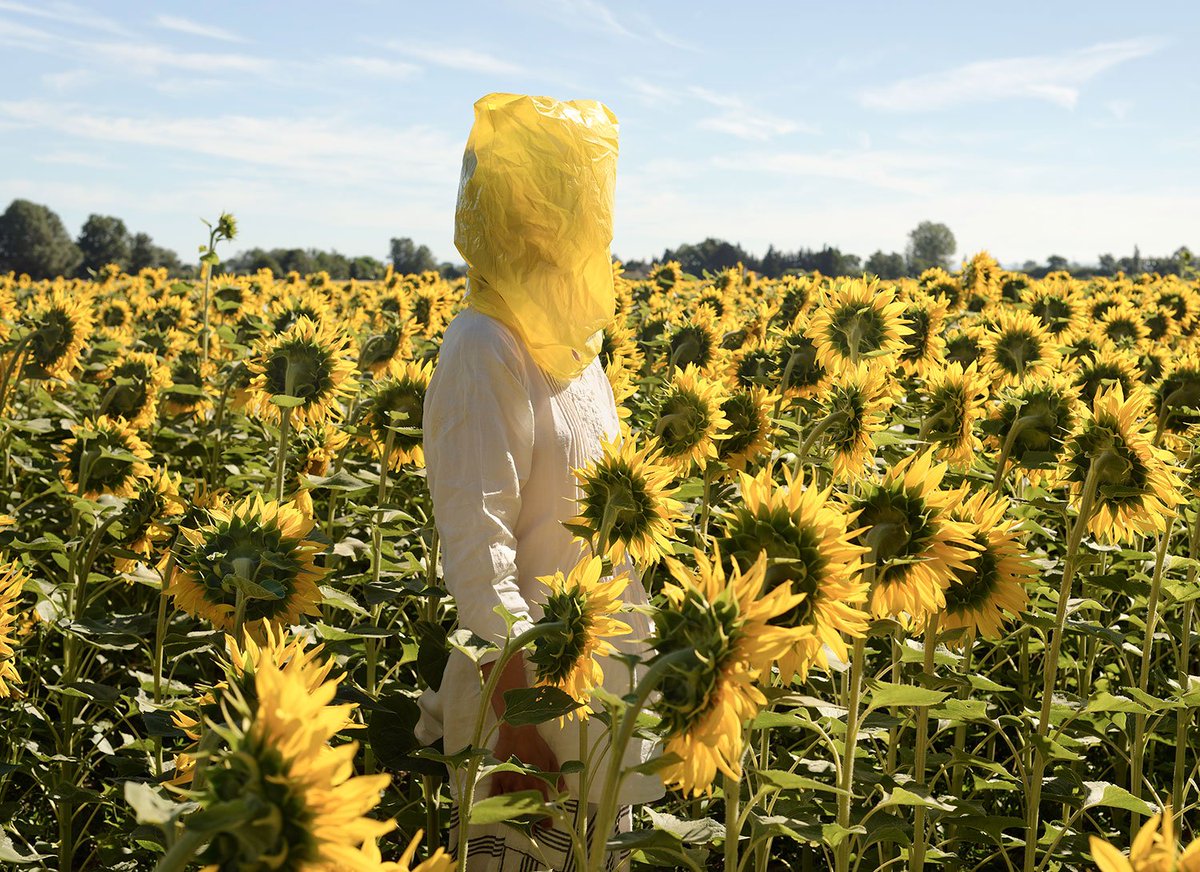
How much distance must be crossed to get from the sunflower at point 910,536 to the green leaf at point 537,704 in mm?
416

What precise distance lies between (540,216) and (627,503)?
61 cm

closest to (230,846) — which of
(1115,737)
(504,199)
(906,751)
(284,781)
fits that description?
(284,781)

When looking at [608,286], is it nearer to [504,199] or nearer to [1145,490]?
[504,199]

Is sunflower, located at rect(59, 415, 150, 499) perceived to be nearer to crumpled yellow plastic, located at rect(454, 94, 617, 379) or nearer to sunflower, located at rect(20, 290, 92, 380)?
sunflower, located at rect(20, 290, 92, 380)

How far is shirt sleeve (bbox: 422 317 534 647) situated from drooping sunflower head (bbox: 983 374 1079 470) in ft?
3.75

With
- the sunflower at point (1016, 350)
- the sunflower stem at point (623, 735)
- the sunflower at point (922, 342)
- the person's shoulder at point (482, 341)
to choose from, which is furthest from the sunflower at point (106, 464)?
the sunflower at point (1016, 350)

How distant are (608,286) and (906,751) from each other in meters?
1.45

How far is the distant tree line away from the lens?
600 inches

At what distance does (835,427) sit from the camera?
247 centimetres

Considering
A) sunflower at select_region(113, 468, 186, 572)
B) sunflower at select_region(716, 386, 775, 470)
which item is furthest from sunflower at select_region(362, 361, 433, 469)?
sunflower at select_region(716, 386, 775, 470)

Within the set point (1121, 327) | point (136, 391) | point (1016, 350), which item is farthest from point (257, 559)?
point (1121, 327)

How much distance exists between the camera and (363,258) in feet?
46.6

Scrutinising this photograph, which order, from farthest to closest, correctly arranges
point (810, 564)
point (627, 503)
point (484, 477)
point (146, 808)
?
point (484, 477), point (627, 503), point (810, 564), point (146, 808)

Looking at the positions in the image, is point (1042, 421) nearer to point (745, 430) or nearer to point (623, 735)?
point (745, 430)
